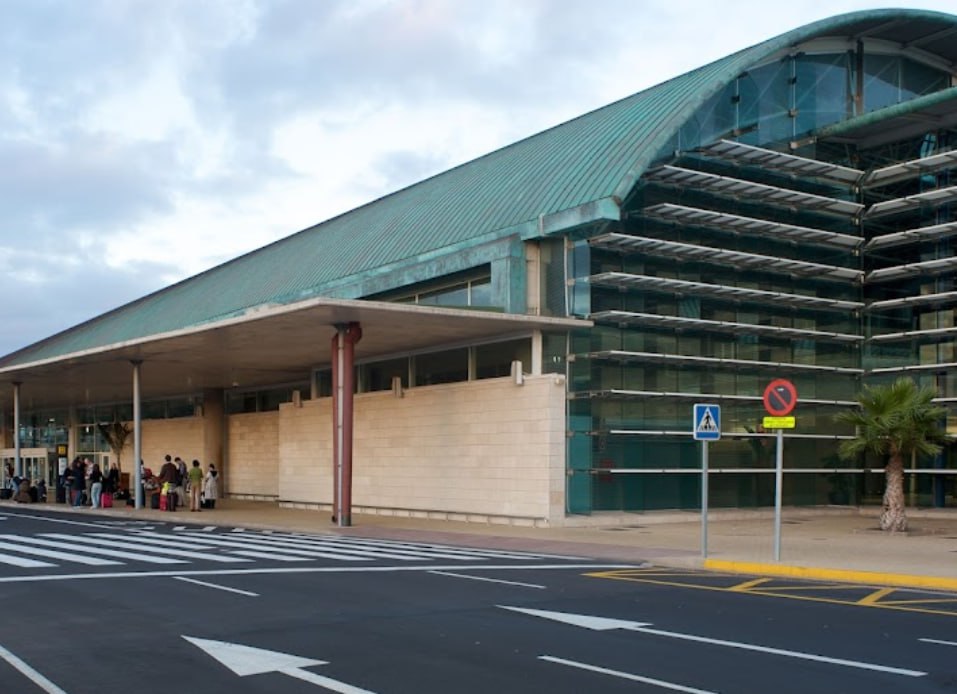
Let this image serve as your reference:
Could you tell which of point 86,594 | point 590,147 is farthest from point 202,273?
point 86,594

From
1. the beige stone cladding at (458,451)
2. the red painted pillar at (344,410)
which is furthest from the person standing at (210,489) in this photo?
the red painted pillar at (344,410)

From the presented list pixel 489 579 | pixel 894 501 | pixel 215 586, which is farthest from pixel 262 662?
pixel 894 501

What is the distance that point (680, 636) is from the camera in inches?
436

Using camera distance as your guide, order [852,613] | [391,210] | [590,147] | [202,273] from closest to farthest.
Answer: [852,613] → [590,147] → [391,210] → [202,273]

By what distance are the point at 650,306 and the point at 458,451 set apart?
649 cm

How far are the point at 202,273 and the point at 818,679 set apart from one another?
173ft

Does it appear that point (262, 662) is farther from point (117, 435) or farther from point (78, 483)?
point (117, 435)

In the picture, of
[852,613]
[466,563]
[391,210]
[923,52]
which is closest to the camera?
[852,613]

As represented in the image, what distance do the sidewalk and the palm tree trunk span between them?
35 centimetres

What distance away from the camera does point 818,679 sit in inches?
355

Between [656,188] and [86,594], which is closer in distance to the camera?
[86,594]

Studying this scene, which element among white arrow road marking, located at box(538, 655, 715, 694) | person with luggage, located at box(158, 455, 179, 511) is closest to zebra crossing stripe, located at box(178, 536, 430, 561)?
white arrow road marking, located at box(538, 655, 715, 694)

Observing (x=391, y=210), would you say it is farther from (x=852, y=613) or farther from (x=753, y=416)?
(x=852, y=613)

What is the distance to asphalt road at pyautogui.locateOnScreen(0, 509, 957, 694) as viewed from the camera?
8.98m
